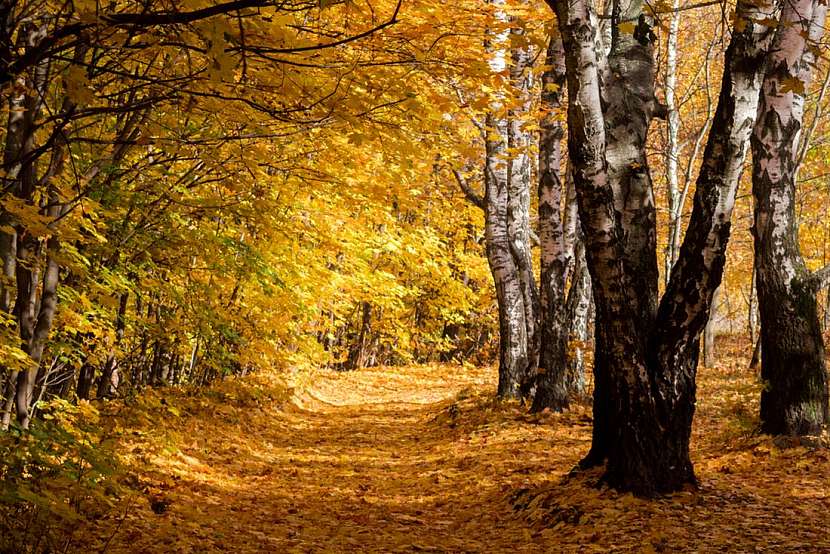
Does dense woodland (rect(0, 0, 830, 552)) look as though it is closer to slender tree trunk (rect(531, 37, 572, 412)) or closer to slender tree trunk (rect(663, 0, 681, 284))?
slender tree trunk (rect(531, 37, 572, 412))

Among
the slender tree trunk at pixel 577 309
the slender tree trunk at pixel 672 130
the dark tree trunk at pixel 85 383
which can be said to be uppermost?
the slender tree trunk at pixel 672 130

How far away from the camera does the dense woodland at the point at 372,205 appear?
4.17 meters

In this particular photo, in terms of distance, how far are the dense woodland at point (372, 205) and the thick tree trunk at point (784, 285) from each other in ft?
0.07

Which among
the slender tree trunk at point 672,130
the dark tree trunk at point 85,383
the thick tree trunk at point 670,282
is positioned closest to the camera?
the thick tree trunk at point 670,282

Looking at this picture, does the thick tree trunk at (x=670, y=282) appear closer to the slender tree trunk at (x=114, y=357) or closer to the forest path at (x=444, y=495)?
the forest path at (x=444, y=495)

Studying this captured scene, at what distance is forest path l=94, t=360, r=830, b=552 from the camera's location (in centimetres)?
484

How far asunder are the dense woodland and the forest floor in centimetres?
7

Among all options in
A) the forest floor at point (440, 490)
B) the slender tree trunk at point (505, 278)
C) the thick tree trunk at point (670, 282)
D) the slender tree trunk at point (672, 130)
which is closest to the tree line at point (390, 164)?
the thick tree trunk at point (670, 282)

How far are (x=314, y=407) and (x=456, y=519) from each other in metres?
9.25

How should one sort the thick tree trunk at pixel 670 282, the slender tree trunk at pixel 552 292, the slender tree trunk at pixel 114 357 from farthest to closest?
the slender tree trunk at pixel 552 292
the slender tree trunk at pixel 114 357
the thick tree trunk at pixel 670 282

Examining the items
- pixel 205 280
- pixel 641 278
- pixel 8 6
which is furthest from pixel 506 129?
pixel 8 6

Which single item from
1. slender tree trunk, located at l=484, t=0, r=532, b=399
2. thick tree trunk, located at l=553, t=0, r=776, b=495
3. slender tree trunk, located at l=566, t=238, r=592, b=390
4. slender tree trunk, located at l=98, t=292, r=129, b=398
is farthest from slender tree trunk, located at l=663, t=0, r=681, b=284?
slender tree trunk, located at l=98, t=292, r=129, b=398

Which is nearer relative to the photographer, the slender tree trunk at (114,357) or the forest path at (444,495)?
the forest path at (444,495)

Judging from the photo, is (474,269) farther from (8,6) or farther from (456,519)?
(8,6)
